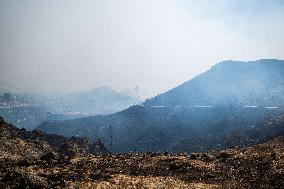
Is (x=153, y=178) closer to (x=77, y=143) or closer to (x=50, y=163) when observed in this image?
(x=50, y=163)

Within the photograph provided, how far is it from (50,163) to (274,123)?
135706 millimetres

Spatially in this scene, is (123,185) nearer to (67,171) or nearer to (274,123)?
(67,171)

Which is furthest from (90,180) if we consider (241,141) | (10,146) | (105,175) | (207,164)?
(241,141)

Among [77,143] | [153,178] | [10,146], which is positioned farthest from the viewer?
[77,143]

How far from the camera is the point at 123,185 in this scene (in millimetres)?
30438

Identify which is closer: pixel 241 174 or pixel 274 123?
pixel 241 174

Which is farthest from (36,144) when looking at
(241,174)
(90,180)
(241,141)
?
(241,141)

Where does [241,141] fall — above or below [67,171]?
below

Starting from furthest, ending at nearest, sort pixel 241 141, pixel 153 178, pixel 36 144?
pixel 241 141, pixel 36 144, pixel 153 178

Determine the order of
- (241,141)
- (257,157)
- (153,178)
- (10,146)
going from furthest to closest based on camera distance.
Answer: (241,141) → (10,146) → (257,157) → (153,178)

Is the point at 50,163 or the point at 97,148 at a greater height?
the point at 50,163

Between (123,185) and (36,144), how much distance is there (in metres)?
54.0

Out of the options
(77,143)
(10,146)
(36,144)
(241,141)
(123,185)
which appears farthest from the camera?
(241,141)

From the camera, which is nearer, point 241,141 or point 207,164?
point 207,164
